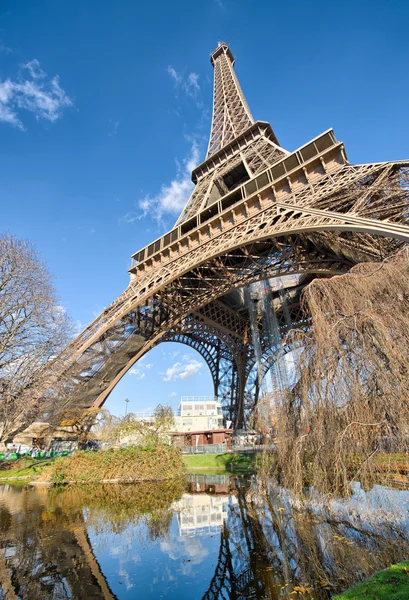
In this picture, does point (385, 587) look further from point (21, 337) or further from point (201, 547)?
point (21, 337)

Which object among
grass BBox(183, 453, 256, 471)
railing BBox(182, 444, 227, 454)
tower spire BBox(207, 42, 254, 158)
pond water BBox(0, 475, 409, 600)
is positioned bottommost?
pond water BBox(0, 475, 409, 600)

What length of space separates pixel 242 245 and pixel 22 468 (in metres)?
19.1

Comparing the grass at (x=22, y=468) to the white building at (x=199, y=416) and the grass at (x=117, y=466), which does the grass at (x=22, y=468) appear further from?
the white building at (x=199, y=416)

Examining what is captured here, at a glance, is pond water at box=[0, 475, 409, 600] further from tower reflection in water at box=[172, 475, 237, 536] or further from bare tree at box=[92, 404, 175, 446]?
bare tree at box=[92, 404, 175, 446]

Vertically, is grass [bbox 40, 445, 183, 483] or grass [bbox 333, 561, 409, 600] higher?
grass [bbox 40, 445, 183, 483]

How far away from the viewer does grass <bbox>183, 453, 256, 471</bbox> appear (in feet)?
Answer: 56.2

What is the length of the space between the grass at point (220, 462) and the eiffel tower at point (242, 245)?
7.01 m

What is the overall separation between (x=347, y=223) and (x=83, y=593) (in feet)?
36.2

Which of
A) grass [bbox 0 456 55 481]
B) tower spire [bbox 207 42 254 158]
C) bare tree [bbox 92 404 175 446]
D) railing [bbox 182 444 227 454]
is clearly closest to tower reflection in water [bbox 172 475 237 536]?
bare tree [bbox 92 404 175 446]

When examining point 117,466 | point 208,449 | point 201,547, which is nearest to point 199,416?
point 208,449

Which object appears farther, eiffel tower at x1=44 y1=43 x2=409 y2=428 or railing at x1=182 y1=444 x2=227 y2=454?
railing at x1=182 y1=444 x2=227 y2=454

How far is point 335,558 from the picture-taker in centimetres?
453

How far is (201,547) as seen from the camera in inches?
228

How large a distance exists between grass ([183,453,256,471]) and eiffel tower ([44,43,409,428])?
7012 mm
